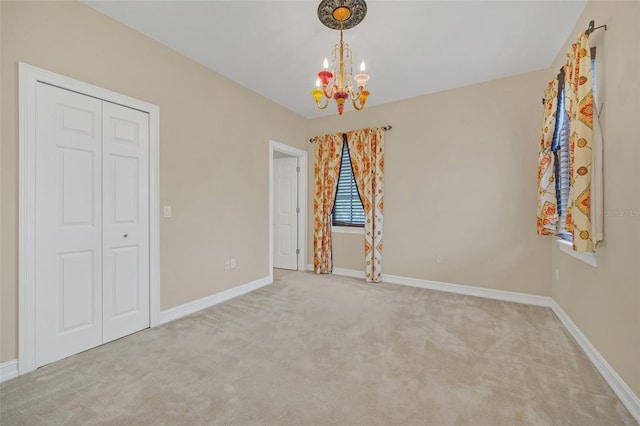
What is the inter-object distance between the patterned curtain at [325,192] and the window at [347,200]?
0.11 meters

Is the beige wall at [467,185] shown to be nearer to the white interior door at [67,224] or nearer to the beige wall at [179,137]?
the beige wall at [179,137]

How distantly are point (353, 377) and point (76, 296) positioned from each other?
2346 millimetres

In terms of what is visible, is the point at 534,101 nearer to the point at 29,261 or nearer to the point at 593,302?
the point at 593,302

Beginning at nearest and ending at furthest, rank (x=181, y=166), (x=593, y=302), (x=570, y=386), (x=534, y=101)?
(x=570, y=386) < (x=593, y=302) < (x=181, y=166) < (x=534, y=101)

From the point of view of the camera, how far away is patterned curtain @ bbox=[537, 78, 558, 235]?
2855 mm

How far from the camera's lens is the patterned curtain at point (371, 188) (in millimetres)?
4434

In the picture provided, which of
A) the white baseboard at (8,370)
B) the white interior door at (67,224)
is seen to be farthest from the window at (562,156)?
the white baseboard at (8,370)

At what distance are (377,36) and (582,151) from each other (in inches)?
79.1

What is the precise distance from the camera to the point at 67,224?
2.22 meters

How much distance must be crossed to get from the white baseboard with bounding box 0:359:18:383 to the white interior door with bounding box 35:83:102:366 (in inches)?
4.6

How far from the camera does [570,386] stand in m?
1.86

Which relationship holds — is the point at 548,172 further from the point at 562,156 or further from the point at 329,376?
the point at 329,376

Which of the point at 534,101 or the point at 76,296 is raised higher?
the point at 534,101

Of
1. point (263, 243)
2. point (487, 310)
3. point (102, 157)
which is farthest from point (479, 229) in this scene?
point (102, 157)
